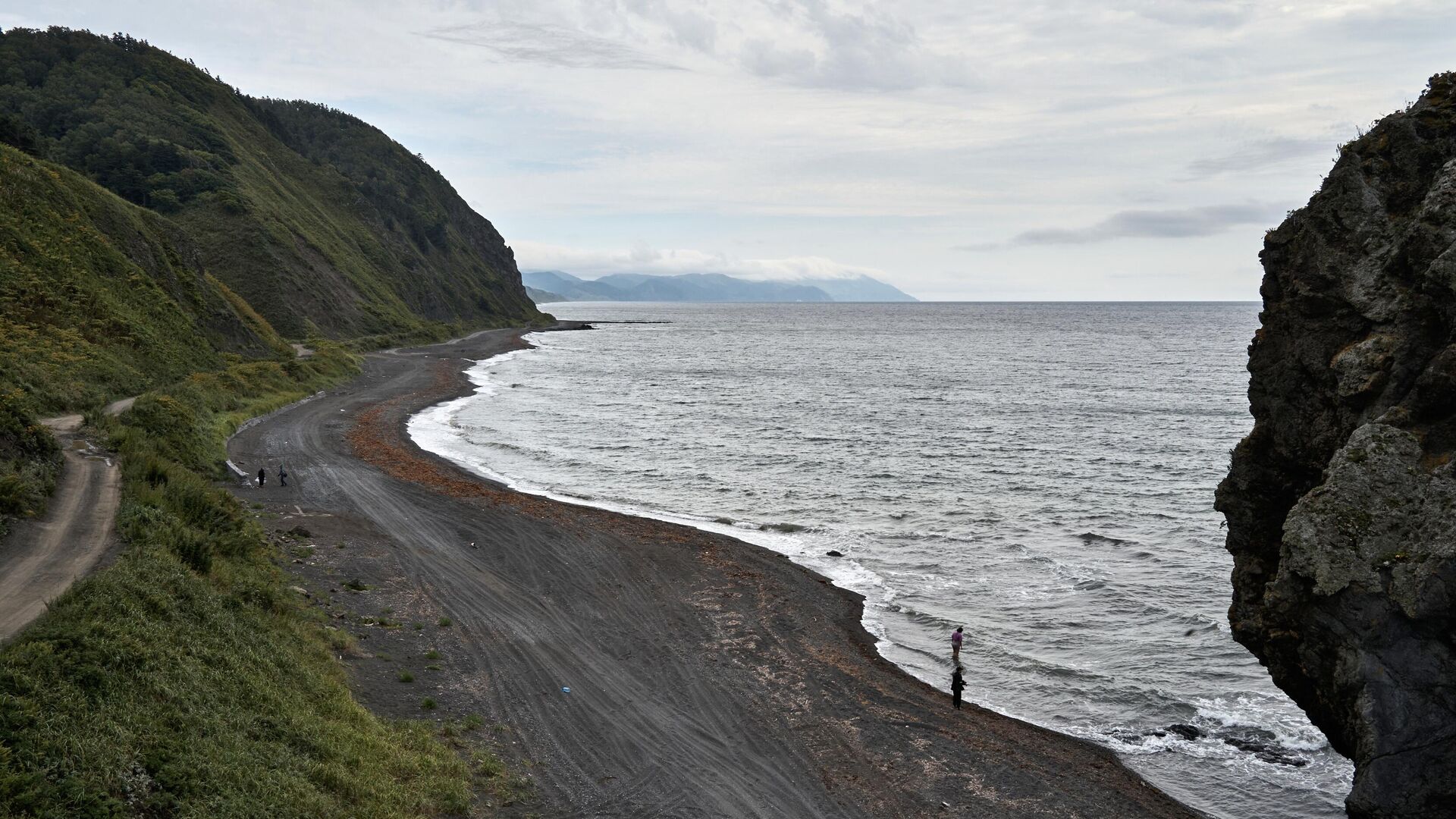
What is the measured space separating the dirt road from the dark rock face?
68.5ft

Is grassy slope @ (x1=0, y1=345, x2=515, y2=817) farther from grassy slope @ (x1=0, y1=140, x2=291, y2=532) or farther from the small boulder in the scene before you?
the small boulder

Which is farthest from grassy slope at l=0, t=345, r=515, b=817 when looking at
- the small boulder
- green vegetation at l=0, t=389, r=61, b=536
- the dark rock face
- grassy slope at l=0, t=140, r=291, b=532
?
the small boulder

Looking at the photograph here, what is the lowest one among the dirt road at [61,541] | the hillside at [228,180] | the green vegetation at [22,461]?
the dirt road at [61,541]

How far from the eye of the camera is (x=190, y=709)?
45.6 feet

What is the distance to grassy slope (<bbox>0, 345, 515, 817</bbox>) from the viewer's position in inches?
454

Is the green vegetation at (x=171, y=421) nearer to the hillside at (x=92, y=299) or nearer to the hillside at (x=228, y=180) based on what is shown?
the hillside at (x=92, y=299)

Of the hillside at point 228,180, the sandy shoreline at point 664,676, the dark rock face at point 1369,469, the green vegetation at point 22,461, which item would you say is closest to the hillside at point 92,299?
the green vegetation at point 22,461

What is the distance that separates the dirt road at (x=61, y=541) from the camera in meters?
15.5

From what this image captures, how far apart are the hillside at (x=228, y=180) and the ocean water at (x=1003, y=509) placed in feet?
94.1

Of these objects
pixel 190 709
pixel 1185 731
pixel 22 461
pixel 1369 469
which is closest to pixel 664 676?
pixel 190 709

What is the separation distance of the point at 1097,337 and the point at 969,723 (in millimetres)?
179873

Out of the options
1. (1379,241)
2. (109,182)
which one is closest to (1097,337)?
(109,182)

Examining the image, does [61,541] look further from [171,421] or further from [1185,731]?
[1185,731]

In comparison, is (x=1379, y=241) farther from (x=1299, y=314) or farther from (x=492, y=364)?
(x=492, y=364)
